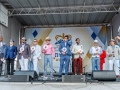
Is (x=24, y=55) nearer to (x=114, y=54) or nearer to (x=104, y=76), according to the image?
(x=104, y=76)

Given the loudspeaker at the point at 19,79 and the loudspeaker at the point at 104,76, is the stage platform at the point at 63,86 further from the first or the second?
the loudspeaker at the point at 104,76

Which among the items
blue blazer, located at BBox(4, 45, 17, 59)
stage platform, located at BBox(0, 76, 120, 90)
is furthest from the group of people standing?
stage platform, located at BBox(0, 76, 120, 90)

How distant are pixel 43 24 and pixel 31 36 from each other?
1.06m

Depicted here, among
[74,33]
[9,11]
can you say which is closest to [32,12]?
[9,11]

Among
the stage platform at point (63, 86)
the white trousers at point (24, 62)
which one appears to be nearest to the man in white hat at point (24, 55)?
the white trousers at point (24, 62)

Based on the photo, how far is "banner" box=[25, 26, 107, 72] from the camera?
877 centimetres

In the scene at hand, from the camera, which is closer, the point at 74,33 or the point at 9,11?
the point at 9,11

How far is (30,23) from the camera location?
962 centimetres

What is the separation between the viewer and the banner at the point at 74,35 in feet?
28.8

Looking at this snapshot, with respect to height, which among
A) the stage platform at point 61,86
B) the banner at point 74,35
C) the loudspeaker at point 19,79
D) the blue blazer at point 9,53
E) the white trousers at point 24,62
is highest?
the banner at point 74,35

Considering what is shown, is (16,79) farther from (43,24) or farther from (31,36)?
(43,24)

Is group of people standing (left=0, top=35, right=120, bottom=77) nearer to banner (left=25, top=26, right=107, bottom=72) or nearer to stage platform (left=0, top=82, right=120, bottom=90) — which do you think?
stage platform (left=0, top=82, right=120, bottom=90)

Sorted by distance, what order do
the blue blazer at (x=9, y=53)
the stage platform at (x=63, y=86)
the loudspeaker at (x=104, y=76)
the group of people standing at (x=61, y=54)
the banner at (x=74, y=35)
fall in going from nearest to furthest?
1. the stage platform at (x=63, y=86)
2. the loudspeaker at (x=104, y=76)
3. the group of people standing at (x=61, y=54)
4. the blue blazer at (x=9, y=53)
5. the banner at (x=74, y=35)

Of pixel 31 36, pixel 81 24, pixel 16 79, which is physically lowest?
pixel 16 79
